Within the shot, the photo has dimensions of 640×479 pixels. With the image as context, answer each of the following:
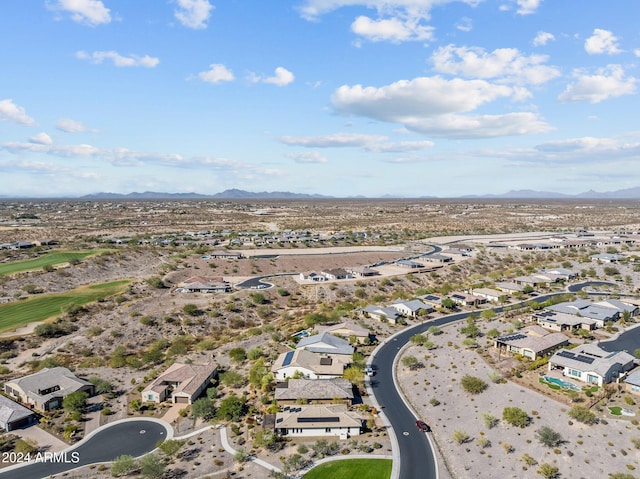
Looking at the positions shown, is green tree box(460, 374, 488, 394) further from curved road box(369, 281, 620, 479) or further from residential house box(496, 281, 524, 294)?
residential house box(496, 281, 524, 294)

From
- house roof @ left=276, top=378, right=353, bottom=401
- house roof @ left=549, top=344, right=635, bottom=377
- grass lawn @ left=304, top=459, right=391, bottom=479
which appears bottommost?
grass lawn @ left=304, top=459, right=391, bottom=479

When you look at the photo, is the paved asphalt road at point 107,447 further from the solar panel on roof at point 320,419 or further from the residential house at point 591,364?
the residential house at point 591,364

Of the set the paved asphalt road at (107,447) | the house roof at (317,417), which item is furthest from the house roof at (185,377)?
the house roof at (317,417)

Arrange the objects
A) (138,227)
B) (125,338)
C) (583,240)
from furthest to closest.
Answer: (138,227) → (583,240) → (125,338)

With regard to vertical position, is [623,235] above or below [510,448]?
above

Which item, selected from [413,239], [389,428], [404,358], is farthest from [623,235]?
[389,428]

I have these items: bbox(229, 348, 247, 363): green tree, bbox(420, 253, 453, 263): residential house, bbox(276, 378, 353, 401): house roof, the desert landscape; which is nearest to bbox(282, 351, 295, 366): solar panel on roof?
the desert landscape

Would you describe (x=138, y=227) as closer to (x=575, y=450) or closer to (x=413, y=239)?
(x=413, y=239)
